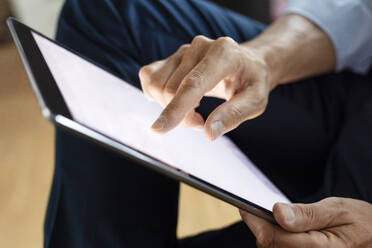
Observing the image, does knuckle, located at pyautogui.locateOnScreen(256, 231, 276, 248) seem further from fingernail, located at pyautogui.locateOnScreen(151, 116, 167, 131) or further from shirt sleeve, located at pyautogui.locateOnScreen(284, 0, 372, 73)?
shirt sleeve, located at pyautogui.locateOnScreen(284, 0, 372, 73)

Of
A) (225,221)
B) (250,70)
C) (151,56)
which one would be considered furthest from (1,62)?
(250,70)

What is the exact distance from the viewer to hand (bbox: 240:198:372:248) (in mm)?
324

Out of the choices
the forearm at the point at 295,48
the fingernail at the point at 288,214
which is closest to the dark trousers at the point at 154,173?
the forearm at the point at 295,48

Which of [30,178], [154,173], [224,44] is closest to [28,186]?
[30,178]

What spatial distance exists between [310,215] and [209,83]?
152mm

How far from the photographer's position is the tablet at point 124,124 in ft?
0.82

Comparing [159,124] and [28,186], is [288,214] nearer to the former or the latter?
[159,124]

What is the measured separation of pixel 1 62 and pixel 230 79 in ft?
6.91

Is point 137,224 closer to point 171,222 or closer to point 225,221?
point 171,222

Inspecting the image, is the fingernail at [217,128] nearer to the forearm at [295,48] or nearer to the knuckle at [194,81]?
the knuckle at [194,81]

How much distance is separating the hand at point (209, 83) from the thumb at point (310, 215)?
9 cm

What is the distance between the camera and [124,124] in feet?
1.02

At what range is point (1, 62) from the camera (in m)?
2.21

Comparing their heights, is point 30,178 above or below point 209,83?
below
